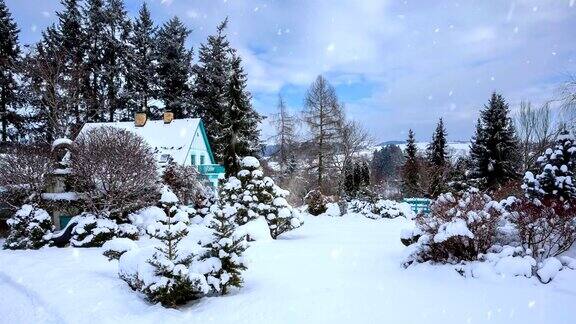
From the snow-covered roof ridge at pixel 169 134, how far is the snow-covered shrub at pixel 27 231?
1151 centimetres

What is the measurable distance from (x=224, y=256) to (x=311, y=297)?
5.44 ft

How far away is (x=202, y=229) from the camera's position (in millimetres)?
16344

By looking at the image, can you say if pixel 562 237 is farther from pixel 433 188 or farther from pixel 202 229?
pixel 433 188

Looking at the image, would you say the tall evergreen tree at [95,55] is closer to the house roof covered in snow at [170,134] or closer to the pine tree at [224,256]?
the house roof covered in snow at [170,134]

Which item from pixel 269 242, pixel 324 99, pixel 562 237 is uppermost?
pixel 324 99

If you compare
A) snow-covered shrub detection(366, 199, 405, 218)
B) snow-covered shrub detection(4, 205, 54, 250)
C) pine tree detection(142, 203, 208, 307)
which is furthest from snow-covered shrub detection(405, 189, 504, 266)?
snow-covered shrub detection(366, 199, 405, 218)

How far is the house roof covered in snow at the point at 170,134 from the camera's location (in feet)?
83.0

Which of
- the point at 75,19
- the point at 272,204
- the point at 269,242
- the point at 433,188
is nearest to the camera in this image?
the point at 269,242

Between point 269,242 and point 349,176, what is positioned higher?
point 349,176

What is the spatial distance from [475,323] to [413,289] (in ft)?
5.49

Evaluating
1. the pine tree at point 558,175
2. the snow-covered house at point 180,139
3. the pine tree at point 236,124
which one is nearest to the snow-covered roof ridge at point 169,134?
the snow-covered house at point 180,139

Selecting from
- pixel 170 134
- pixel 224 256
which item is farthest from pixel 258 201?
pixel 170 134

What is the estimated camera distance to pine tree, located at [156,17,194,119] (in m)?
38.2

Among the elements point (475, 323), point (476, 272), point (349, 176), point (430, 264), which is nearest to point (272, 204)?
point (430, 264)
